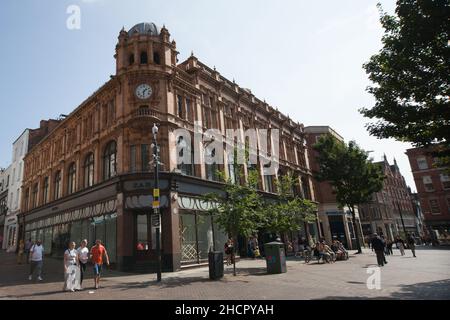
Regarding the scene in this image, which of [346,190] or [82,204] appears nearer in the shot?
[82,204]

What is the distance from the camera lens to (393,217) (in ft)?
210

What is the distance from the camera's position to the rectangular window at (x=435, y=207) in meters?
48.0

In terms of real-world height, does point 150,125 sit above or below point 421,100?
above

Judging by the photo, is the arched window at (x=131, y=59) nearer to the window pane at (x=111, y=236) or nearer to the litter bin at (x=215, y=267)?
the window pane at (x=111, y=236)

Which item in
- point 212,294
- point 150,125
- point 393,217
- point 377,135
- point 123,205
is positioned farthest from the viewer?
point 393,217

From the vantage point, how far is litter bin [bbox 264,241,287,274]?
16031 mm

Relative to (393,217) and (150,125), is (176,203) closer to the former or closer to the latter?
(150,125)

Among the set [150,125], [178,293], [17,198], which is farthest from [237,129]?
[17,198]

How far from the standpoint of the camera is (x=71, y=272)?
11.7 metres

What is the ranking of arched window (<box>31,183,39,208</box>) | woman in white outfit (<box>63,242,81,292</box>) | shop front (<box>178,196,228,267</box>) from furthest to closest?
arched window (<box>31,183,39,208</box>) < shop front (<box>178,196,228,267</box>) < woman in white outfit (<box>63,242,81,292</box>)

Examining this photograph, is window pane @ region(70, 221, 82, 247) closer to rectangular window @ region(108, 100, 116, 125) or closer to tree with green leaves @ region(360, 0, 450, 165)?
rectangular window @ region(108, 100, 116, 125)

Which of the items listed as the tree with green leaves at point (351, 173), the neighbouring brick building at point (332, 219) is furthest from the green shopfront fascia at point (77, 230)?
the neighbouring brick building at point (332, 219)

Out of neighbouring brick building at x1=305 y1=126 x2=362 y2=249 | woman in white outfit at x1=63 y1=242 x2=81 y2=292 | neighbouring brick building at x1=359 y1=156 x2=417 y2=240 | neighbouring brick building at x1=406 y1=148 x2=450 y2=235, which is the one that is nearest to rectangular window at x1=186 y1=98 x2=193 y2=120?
woman in white outfit at x1=63 y1=242 x2=81 y2=292
